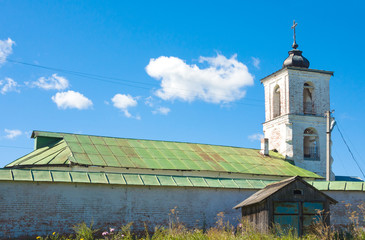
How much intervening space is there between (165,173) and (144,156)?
1504 millimetres

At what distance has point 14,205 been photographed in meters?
13.1

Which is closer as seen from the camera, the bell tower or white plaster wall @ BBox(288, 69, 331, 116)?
the bell tower

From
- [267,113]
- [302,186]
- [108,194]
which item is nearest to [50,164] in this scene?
[108,194]

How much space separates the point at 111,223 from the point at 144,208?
121 centimetres

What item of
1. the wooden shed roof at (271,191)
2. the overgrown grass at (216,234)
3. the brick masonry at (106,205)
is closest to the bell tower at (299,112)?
the brick masonry at (106,205)

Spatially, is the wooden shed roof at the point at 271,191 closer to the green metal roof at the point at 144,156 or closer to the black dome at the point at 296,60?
the green metal roof at the point at 144,156

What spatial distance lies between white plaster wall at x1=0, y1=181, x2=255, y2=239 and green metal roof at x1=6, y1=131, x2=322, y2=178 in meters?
4.16

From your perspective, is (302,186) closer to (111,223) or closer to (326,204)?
(326,204)

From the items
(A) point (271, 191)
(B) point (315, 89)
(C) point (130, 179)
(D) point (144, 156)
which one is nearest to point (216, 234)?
(A) point (271, 191)

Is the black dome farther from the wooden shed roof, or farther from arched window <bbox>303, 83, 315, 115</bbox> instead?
the wooden shed roof

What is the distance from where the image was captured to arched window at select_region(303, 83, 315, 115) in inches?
1076

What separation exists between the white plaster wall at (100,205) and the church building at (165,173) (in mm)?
28

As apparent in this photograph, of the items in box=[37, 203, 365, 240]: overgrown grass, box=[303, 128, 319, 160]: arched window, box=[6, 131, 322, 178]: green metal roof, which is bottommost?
box=[37, 203, 365, 240]: overgrown grass

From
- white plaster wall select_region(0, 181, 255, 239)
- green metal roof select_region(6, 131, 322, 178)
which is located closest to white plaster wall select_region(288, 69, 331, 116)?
green metal roof select_region(6, 131, 322, 178)
